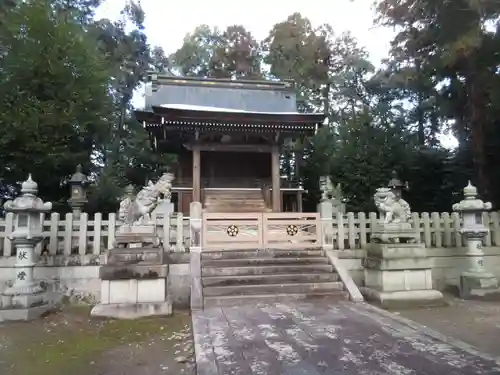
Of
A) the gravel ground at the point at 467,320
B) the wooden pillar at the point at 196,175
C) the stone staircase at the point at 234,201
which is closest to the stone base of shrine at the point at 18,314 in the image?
the gravel ground at the point at 467,320

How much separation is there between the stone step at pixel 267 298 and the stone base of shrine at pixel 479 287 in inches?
113

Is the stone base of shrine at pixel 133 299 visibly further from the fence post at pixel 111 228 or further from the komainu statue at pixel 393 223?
the komainu statue at pixel 393 223

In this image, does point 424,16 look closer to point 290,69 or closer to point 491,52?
point 491,52

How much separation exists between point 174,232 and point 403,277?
496 cm

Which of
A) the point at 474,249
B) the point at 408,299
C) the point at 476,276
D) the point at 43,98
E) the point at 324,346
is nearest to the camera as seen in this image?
the point at 324,346

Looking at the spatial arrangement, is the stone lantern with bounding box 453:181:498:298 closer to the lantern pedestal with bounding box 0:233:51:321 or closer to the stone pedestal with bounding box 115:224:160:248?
the stone pedestal with bounding box 115:224:160:248

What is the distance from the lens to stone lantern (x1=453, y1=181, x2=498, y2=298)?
807 centimetres

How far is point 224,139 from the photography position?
594 inches

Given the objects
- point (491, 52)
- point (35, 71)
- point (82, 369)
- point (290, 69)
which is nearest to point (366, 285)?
point (82, 369)

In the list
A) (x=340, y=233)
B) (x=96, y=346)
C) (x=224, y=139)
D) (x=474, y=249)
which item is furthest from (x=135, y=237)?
(x=224, y=139)

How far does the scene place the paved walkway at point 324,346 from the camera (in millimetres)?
3826

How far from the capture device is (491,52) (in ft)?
35.3

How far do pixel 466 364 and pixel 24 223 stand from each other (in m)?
7.26

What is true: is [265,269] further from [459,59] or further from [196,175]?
[459,59]
